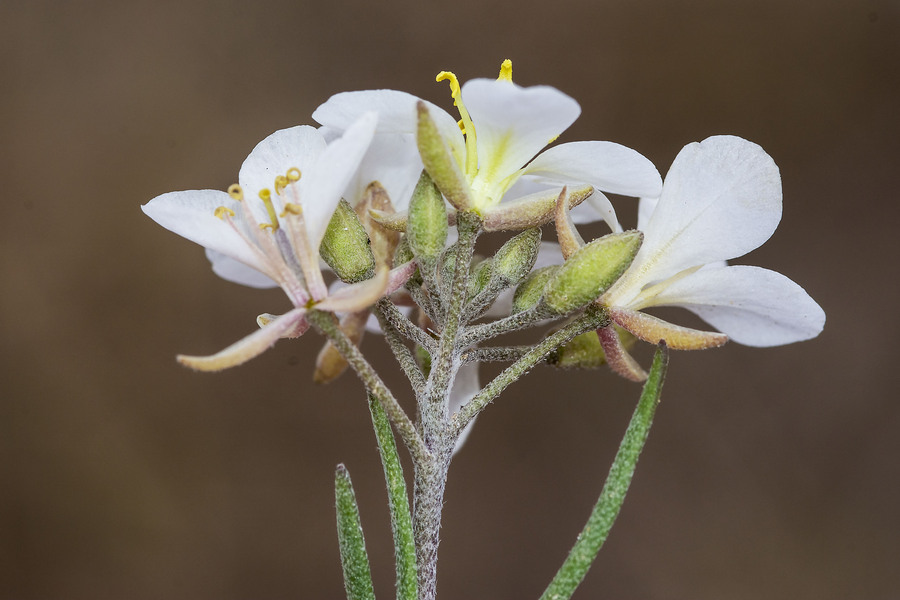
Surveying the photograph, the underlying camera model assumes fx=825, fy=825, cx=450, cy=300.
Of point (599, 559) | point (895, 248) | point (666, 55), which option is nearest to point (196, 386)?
point (599, 559)

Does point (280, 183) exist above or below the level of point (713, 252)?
above

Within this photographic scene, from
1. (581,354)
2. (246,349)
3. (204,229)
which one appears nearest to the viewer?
(246,349)

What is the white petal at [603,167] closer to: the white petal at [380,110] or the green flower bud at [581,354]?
the white petal at [380,110]

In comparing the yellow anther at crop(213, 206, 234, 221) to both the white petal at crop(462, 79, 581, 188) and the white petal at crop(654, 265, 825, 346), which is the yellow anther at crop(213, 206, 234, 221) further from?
the white petal at crop(654, 265, 825, 346)

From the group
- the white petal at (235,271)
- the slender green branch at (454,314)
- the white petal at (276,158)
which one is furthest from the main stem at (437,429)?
the white petal at (235,271)

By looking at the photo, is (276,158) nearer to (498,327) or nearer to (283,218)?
(283,218)

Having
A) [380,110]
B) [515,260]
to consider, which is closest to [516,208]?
[515,260]

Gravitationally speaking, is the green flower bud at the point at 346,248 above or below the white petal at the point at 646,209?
above
